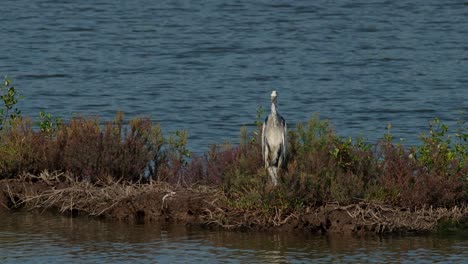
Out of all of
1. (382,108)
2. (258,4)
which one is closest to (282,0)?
(258,4)

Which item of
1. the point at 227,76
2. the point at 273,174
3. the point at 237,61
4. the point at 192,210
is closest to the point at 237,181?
the point at 273,174

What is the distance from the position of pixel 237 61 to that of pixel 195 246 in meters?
23.5

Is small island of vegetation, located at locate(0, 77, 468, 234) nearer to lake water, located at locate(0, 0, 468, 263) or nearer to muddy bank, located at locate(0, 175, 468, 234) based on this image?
muddy bank, located at locate(0, 175, 468, 234)

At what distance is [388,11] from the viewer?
50.2 metres

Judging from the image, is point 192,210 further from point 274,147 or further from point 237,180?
point 274,147

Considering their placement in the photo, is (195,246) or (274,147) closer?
(195,246)

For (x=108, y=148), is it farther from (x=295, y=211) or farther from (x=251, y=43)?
(x=251, y=43)

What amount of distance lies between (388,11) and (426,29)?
5041 mm

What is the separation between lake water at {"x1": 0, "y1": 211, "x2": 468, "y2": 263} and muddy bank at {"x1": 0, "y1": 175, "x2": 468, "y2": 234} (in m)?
0.17

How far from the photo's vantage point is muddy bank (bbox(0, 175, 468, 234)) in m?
15.8

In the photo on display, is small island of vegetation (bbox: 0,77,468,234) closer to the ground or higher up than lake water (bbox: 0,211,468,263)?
higher up

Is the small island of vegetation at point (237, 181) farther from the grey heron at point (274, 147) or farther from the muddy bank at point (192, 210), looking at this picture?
the grey heron at point (274, 147)

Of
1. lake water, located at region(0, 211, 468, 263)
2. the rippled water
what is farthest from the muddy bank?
the rippled water

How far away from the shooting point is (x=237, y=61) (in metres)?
38.8
